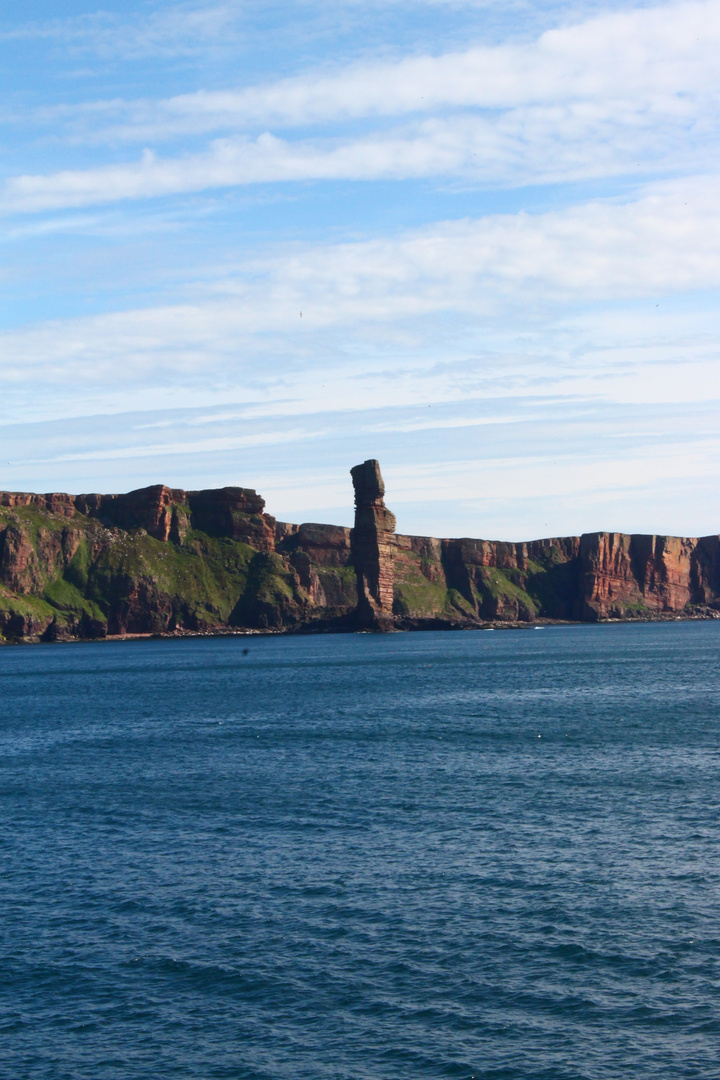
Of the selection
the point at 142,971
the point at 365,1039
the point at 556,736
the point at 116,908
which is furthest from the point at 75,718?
the point at 365,1039

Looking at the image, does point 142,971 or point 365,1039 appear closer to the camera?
point 365,1039

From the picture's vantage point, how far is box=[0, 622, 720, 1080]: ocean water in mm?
Answer: 26734

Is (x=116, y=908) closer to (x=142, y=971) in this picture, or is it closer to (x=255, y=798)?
(x=142, y=971)

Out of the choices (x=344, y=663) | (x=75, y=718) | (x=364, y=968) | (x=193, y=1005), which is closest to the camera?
(x=193, y=1005)

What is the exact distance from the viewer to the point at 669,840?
44.3 m

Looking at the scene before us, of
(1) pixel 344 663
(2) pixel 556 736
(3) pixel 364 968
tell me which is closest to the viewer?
(3) pixel 364 968

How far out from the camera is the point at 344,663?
7111 inches

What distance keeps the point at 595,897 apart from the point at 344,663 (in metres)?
144

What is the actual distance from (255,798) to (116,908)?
19091 mm

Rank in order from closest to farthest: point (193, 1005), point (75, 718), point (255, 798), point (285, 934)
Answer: point (193, 1005), point (285, 934), point (255, 798), point (75, 718)

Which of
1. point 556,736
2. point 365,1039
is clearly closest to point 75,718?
point 556,736

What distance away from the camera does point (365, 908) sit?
36.7m

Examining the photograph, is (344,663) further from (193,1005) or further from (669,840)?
(193,1005)

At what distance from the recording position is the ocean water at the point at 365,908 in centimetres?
2673
